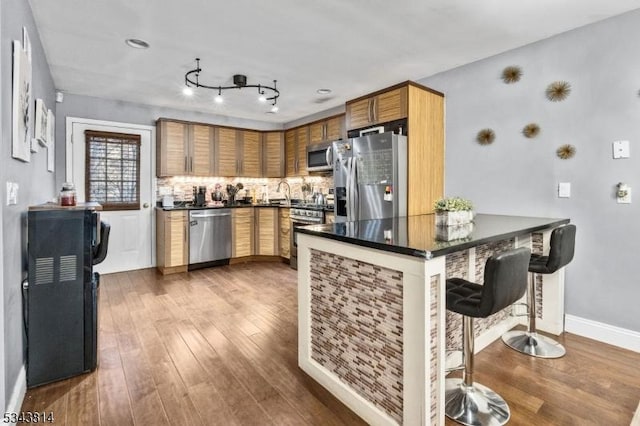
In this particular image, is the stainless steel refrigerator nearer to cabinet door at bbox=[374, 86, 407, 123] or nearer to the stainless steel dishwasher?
cabinet door at bbox=[374, 86, 407, 123]

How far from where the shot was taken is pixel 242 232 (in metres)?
5.57

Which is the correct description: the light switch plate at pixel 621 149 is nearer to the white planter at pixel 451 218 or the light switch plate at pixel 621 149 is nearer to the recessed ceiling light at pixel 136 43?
the white planter at pixel 451 218

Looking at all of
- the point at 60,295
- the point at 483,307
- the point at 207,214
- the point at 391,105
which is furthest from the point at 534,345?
the point at 207,214

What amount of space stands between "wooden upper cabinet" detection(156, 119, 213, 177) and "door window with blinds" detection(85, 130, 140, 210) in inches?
14.2

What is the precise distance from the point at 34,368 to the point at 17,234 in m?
0.88

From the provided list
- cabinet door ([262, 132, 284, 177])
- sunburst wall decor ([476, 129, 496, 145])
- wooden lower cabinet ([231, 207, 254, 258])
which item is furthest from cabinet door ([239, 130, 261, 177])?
sunburst wall decor ([476, 129, 496, 145])

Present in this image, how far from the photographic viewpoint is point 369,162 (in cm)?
374

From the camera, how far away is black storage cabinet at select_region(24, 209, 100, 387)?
→ 2.09 m

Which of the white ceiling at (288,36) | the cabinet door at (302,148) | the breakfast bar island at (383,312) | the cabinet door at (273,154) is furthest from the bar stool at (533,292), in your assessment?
the cabinet door at (273,154)

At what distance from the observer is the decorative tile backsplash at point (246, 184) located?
547 cm

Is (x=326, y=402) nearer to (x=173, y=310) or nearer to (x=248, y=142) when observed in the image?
(x=173, y=310)

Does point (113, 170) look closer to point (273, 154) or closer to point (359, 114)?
point (273, 154)

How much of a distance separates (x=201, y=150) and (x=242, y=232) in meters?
1.50

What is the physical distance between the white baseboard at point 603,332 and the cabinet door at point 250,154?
491 centimetres
